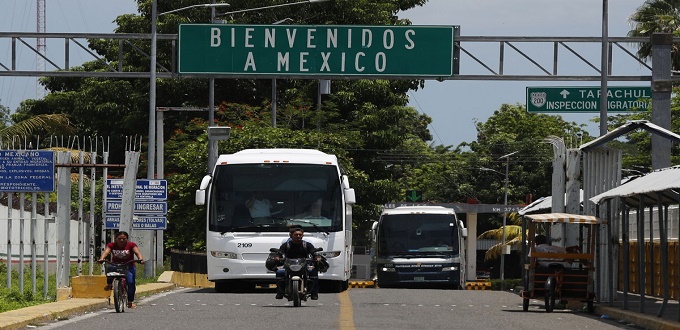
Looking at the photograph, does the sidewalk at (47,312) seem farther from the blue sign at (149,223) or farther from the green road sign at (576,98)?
the green road sign at (576,98)

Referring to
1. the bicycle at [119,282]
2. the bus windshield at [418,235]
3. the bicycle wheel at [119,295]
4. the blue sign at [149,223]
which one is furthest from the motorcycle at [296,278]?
the bus windshield at [418,235]

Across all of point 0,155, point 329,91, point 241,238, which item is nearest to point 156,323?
point 0,155

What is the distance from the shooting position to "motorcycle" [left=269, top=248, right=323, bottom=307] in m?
24.4

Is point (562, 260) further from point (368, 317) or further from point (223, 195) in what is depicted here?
point (223, 195)

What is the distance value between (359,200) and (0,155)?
3074 centimetres

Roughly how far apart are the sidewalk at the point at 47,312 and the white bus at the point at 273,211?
5.17 meters

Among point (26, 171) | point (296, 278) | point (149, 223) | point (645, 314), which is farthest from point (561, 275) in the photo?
point (149, 223)

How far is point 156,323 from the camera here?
63.3ft

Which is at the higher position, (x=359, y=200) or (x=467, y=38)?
(x=467, y=38)

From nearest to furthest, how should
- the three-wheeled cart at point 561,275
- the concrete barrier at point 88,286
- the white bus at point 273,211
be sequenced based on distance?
the three-wheeled cart at point 561,275, the concrete barrier at point 88,286, the white bus at point 273,211

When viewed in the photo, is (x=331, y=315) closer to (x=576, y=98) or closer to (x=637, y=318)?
(x=637, y=318)

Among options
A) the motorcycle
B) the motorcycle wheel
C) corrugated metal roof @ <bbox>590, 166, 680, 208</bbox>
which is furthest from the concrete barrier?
corrugated metal roof @ <bbox>590, 166, 680, 208</bbox>

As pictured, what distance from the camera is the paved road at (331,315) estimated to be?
1936 cm

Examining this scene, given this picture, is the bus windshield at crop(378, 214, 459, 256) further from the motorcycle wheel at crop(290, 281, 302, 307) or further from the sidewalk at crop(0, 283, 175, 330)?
the sidewalk at crop(0, 283, 175, 330)
